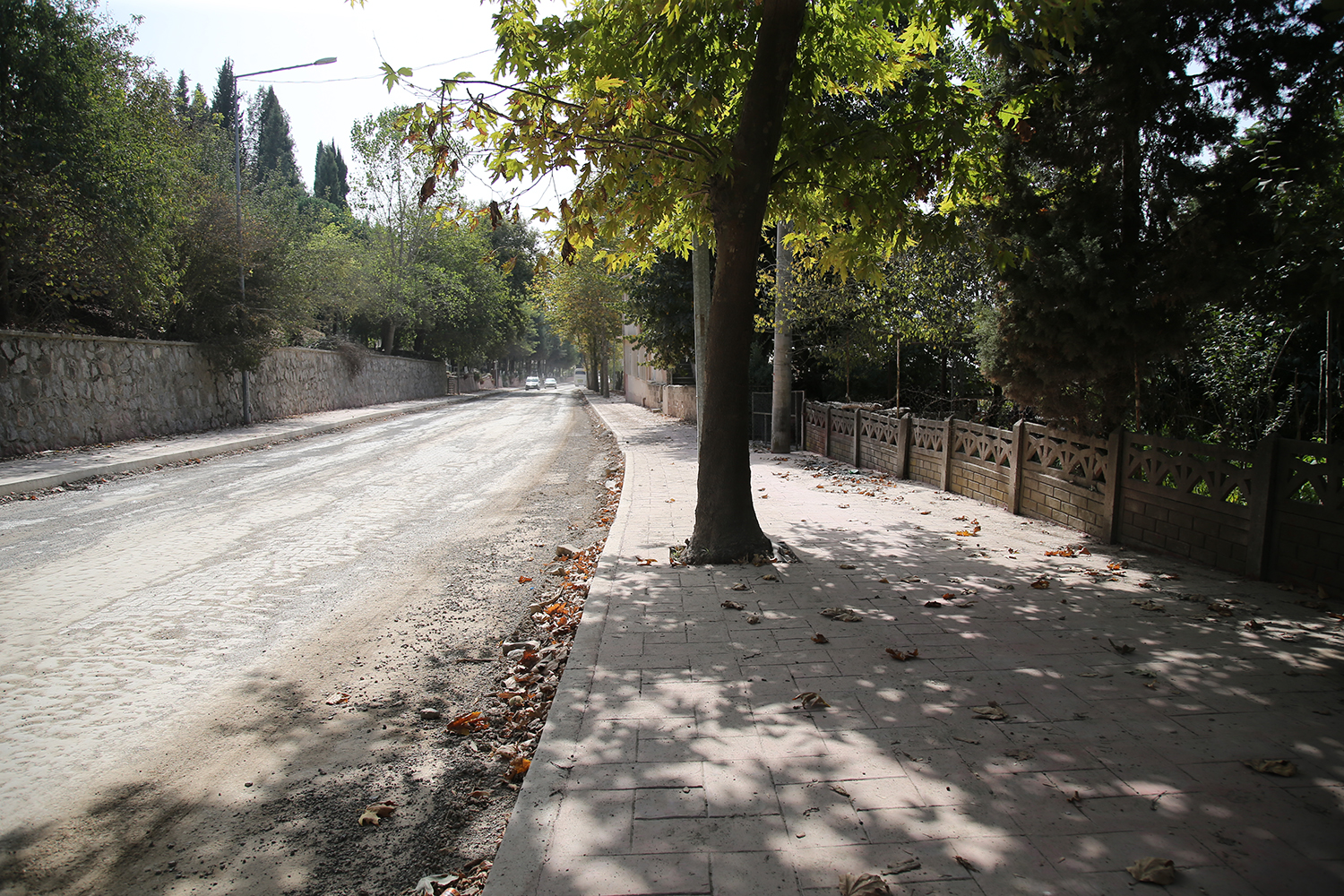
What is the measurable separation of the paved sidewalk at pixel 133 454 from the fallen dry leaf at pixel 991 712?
12.3 m

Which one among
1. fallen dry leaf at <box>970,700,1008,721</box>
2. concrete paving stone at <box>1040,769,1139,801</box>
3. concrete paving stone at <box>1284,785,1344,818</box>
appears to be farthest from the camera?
fallen dry leaf at <box>970,700,1008,721</box>

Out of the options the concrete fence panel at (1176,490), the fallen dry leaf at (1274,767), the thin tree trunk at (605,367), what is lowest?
the fallen dry leaf at (1274,767)

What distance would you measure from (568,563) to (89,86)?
15.7m

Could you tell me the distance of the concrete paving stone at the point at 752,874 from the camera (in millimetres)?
2367

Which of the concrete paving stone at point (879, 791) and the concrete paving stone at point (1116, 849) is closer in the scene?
the concrete paving stone at point (1116, 849)

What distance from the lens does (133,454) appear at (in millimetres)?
14023

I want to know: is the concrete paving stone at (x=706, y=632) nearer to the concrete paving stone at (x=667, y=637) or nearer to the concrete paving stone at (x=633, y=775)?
the concrete paving stone at (x=667, y=637)

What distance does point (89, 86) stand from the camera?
15.1 m

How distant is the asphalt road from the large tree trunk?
182cm

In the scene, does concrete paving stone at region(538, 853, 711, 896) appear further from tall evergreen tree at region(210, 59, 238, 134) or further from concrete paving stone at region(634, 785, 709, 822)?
tall evergreen tree at region(210, 59, 238, 134)

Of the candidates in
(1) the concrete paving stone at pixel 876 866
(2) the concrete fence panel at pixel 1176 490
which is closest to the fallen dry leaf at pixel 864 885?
(1) the concrete paving stone at pixel 876 866

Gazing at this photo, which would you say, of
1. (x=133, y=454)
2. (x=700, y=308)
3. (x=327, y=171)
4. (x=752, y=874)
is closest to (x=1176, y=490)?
(x=752, y=874)

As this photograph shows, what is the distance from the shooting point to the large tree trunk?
630 cm

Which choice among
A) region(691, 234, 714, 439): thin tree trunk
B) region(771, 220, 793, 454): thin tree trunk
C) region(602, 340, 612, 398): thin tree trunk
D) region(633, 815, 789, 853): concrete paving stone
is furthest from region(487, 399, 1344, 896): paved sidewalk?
region(602, 340, 612, 398): thin tree trunk
